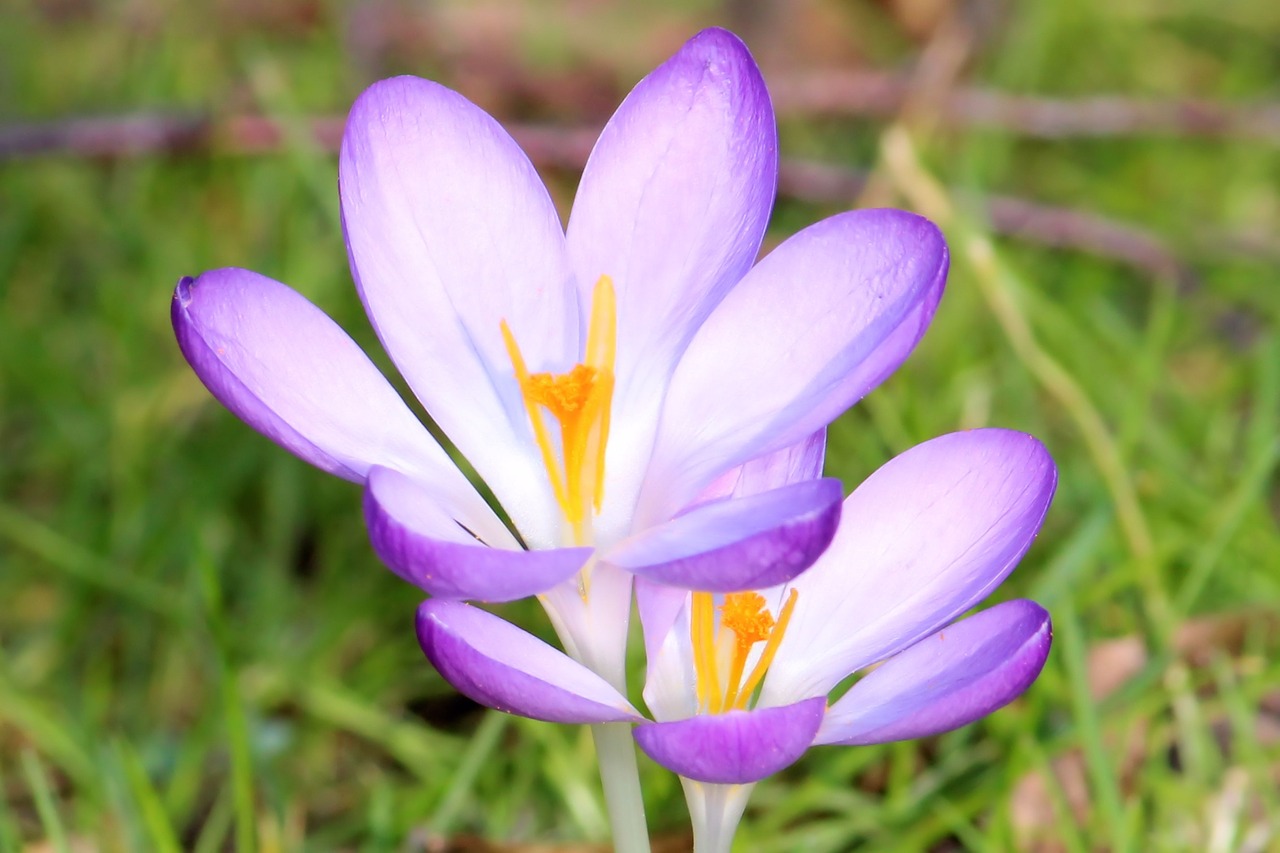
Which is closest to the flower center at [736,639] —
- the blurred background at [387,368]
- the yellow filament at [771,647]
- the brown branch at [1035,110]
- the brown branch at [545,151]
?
the yellow filament at [771,647]

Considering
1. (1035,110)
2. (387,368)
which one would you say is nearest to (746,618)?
(387,368)

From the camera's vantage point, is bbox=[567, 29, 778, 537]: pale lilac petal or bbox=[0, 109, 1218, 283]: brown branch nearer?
bbox=[567, 29, 778, 537]: pale lilac petal

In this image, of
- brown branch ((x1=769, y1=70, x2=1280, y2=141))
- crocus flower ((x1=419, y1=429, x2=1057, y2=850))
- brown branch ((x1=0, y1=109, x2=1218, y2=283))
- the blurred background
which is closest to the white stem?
crocus flower ((x1=419, y1=429, x2=1057, y2=850))

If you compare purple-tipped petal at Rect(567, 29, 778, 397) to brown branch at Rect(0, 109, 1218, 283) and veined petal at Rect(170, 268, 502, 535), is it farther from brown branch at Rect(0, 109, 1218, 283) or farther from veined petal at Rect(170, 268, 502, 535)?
brown branch at Rect(0, 109, 1218, 283)

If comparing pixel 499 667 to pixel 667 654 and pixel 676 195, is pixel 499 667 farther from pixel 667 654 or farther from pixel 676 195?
pixel 676 195

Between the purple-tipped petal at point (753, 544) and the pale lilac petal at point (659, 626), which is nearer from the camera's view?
the purple-tipped petal at point (753, 544)

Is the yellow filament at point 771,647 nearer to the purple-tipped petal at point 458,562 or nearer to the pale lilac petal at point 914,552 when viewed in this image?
the pale lilac petal at point 914,552
